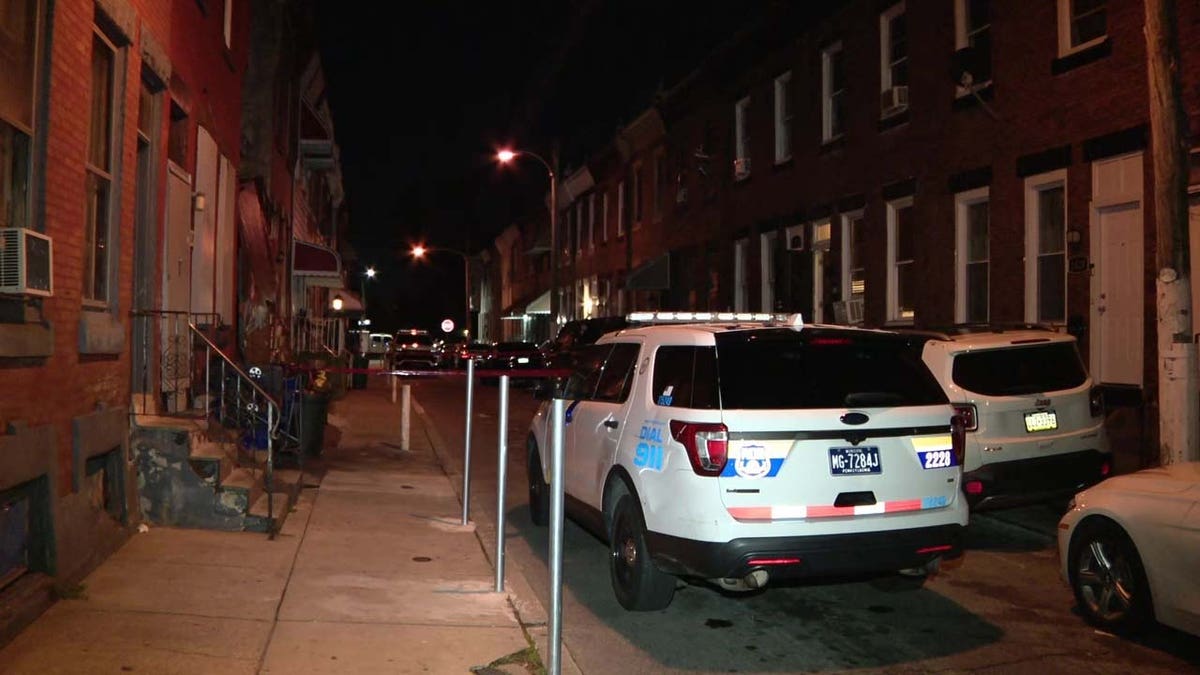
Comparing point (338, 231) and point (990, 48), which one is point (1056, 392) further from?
point (338, 231)

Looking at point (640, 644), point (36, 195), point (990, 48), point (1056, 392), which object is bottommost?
point (640, 644)

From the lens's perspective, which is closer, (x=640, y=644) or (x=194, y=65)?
(x=640, y=644)

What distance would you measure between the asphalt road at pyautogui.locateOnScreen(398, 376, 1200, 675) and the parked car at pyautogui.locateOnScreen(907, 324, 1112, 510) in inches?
24.5

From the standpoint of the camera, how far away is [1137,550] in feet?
20.1

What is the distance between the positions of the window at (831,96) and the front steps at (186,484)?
535 inches

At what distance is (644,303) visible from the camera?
3112cm

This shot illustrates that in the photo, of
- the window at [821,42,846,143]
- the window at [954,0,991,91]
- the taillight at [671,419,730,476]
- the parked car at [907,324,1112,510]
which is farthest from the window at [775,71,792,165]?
the taillight at [671,419,730,476]

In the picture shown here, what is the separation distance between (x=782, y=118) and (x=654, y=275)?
7203 mm

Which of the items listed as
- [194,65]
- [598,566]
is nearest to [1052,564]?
[598,566]

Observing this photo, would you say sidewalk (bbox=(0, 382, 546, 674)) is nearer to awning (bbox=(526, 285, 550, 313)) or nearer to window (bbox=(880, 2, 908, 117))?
window (bbox=(880, 2, 908, 117))

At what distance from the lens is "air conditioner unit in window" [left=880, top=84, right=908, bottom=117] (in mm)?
16766

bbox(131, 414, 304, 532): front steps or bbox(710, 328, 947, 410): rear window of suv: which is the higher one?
bbox(710, 328, 947, 410): rear window of suv

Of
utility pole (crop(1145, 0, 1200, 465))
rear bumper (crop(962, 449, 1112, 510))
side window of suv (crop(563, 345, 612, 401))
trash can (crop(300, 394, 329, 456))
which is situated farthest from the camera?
trash can (crop(300, 394, 329, 456))

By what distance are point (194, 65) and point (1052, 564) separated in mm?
9783
